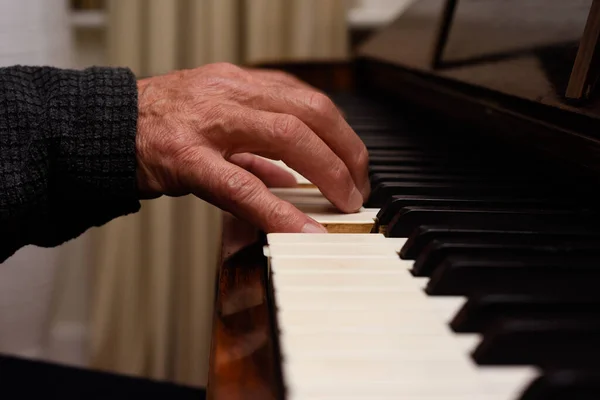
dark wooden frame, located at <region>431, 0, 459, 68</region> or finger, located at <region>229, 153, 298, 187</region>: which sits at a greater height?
dark wooden frame, located at <region>431, 0, 459, 68</region>

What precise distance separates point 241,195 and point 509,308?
0.97 ft

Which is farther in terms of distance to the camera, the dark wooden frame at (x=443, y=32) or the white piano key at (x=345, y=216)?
the dark wooden frame at (x=443, y=32)

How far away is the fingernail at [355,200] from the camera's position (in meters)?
0.64

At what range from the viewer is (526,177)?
2.26 feet

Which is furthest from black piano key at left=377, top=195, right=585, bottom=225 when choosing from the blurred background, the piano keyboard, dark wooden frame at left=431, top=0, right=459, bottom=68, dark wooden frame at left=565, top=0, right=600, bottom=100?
the blurred background

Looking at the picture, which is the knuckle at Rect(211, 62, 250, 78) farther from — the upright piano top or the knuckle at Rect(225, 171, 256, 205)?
the upright piano top

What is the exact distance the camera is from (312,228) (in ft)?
1.87

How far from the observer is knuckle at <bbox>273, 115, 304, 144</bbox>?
64 centimetres

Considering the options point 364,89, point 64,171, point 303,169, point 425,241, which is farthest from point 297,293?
point 364,89

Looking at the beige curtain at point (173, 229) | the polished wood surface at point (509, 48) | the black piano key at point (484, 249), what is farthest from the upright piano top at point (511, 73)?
the beige curtain at point (173, 229)

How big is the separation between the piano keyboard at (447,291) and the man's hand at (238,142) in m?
0.05

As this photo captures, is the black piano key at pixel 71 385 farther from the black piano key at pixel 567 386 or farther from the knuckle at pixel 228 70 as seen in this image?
the black piano key at pixel 567 386

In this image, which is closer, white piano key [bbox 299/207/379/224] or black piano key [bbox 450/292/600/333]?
black piano key [bbox 450/292/600/333]

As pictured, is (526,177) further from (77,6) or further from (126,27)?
(77,6)
